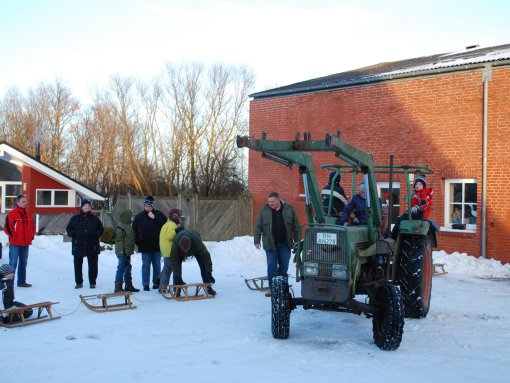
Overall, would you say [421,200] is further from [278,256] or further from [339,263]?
[339,263]

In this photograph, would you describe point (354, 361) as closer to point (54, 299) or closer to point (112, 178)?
point (54, 299)

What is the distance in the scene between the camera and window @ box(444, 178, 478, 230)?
15.6 m

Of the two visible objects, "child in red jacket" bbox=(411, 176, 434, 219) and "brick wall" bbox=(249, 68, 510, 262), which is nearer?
"child in red jacket" bbox=(411, 176, 434, 219)

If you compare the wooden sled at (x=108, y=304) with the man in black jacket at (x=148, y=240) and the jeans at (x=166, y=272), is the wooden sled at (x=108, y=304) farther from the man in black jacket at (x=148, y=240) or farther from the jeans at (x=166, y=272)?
the man in black jacket at (x=148, y=240)

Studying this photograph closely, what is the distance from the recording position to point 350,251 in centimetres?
679

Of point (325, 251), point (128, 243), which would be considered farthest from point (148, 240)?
point (325, 251)

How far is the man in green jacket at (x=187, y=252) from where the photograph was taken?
994 cm

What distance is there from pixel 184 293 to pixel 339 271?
157 inches

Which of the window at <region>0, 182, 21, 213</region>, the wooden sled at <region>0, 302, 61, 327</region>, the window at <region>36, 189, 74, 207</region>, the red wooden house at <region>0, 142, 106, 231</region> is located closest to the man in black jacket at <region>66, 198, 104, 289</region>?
the wooden sled at <region>0, 302, 61, 327</region>

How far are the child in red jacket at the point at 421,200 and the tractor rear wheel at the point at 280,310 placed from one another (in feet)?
9.35

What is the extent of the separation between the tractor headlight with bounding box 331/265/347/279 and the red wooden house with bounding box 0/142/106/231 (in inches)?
707

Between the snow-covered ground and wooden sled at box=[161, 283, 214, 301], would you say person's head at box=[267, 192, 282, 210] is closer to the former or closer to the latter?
the snow-covered ground

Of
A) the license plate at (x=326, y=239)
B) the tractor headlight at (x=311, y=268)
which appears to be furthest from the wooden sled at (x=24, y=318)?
the license plate at (x=326, y=239)

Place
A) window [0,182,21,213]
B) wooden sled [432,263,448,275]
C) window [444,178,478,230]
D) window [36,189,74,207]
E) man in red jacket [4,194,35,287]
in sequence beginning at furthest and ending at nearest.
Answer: window [0,182,21,213], window [36,189,74,207], window [444,178,478,230], wooden sled [432,263,448,275], man in red jacket [4,194,35,287]
